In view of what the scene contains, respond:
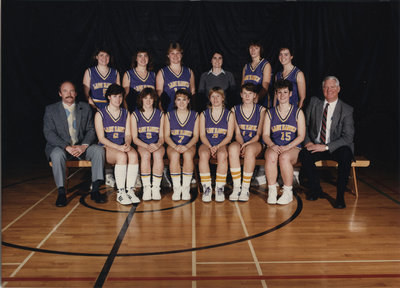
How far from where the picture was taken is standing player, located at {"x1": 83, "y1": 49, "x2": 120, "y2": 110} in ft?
14.3

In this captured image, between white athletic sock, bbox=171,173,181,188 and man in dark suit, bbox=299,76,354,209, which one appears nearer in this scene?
man in dark suit, bbox=299,76,354,209

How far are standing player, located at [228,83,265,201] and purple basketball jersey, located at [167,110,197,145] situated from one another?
0.42m

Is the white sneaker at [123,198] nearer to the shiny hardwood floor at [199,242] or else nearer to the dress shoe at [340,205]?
the shiny hardwood floor at [199,242]

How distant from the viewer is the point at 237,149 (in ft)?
12.6

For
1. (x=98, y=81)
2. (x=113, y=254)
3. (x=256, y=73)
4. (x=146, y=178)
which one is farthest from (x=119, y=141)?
(x=256, y=73)

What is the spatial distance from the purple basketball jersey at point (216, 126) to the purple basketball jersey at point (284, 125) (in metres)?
0.42

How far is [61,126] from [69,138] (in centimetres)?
14

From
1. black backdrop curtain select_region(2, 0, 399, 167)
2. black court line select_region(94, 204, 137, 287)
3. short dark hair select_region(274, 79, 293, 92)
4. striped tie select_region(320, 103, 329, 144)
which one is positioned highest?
black backdrop curtain select_region(2, 0, 399, 167)

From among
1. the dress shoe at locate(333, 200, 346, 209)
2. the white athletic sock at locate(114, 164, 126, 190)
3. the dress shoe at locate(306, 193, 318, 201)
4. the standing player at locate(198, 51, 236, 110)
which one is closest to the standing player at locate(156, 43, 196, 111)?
the standing player at locate(198, 51, 236, 110)

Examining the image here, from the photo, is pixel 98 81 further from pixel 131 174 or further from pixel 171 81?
pixel 131 174

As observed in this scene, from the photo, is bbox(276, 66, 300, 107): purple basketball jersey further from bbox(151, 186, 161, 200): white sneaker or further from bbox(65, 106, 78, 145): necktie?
bbox(65, 106, 78, 145): necktie

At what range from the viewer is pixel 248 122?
4035 mm

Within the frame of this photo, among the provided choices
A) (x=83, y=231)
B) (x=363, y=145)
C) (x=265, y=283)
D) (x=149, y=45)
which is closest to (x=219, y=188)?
(x=83, y=231)

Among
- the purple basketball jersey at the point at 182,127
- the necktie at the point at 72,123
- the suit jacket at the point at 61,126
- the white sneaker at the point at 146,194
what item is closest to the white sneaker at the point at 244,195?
the purple basketball jersey at the point at 182,127
